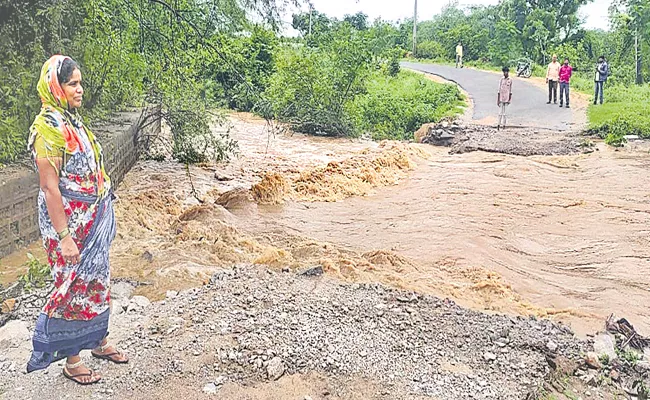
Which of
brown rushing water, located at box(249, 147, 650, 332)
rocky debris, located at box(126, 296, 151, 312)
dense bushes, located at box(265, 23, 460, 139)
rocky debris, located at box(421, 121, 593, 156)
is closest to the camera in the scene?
rocky debris, located at box(126, 296, 151, 312)

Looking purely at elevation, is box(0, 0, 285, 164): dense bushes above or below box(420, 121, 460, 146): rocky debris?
above

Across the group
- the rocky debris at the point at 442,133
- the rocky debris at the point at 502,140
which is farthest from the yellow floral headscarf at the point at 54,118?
the rocky debris at the point at 442,133

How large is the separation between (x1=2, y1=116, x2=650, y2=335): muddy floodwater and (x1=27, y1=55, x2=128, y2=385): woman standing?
205cm

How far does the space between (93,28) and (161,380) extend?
6102 mm

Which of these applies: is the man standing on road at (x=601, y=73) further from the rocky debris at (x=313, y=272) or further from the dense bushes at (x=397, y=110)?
the rocky debris at (x=313, y=272)

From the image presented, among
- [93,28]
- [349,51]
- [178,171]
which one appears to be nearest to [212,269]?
[93,28]

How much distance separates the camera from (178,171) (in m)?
12.3

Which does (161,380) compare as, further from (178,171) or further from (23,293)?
(178,171)

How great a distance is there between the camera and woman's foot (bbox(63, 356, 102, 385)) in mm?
3973

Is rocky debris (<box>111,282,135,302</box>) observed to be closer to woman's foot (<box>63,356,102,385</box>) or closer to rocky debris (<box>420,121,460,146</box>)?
woman's foot (<box>63,356,102,385</box>)

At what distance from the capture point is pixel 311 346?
4539 mm

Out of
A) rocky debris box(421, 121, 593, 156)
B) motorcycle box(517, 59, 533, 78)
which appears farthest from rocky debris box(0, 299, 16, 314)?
motorcycle box(517, 59, 533, 78)

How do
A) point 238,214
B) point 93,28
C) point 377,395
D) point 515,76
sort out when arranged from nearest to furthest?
point 377,395
point 93,28
point 238,214
point 515,76

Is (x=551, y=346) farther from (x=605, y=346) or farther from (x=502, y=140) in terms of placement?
(x=502, y=140)
